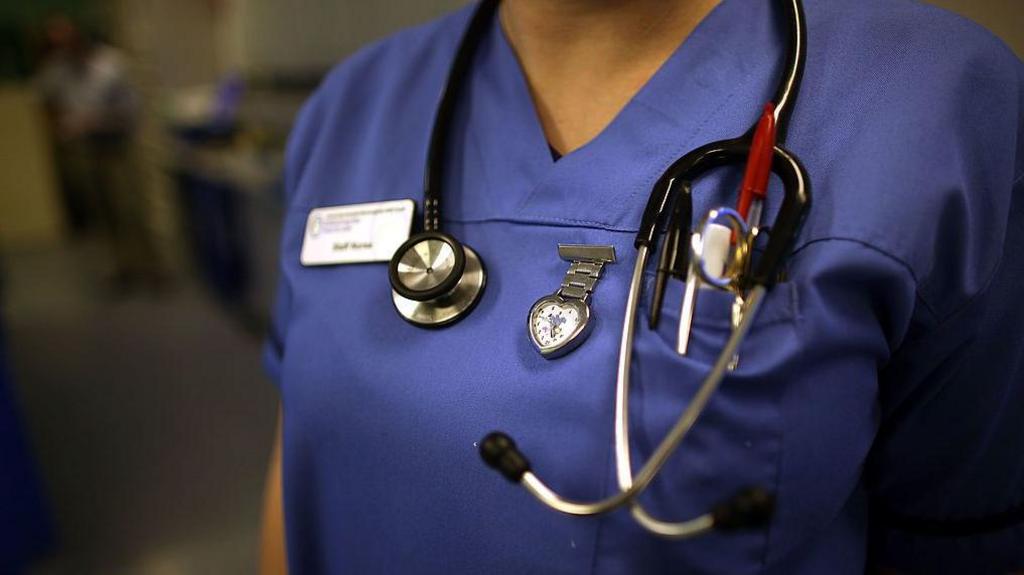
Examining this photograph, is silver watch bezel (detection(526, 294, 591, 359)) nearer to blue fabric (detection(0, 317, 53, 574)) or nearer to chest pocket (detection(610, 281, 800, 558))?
chest pocket (detection(610, 281, 800, 558))

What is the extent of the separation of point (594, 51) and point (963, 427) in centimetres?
39

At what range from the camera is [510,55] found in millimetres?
618

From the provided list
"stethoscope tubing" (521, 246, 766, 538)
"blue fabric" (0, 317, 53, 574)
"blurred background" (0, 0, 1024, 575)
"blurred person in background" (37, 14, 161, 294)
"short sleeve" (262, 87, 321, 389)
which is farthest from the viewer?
"blurred person in background" (37, 14, 161, 294)

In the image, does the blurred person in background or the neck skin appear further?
the blurred person in background

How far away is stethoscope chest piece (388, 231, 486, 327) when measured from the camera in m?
0.50

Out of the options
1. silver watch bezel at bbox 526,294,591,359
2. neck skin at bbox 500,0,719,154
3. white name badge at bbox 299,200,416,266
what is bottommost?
silver watch bezel at bbox 526,294,591,359

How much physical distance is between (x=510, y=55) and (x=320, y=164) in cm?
21

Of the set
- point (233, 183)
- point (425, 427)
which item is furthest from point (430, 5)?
point (425, 427)

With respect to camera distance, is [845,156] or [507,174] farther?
[507,174]

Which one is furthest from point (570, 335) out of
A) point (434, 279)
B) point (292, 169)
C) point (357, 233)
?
point (292, 169)

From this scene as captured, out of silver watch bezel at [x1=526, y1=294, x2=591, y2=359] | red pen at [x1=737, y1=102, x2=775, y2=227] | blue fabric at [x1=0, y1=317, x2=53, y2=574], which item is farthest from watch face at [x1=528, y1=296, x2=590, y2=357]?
blue fabric at [x1=0, y1=317, x2=53, y2=574]

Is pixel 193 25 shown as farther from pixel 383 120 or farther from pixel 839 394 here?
pixel 839 394

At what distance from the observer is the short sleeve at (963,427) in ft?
1.49

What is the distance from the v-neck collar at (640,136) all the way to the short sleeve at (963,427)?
16cm
